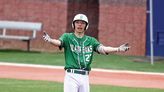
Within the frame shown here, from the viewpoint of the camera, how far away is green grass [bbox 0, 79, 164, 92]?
43.6ft

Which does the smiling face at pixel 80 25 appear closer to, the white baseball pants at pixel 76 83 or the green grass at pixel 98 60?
the white baseball pants at pixel 76 83

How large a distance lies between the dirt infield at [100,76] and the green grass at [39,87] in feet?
2.49

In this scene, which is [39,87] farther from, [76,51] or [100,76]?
[76,51]

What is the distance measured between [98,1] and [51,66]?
5868mm

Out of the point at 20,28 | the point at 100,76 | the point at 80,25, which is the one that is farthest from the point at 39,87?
the point at 20,28

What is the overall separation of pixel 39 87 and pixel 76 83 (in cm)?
557

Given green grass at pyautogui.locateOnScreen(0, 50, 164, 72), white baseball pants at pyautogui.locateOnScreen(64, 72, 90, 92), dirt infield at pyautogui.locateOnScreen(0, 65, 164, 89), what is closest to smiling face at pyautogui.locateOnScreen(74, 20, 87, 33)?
white baseball pants at pyautogui.locateOnScreen(64, 72, 90, 92)

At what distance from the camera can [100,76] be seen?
658 inches

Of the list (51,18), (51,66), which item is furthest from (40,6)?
(51,66)

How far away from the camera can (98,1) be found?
23.3 metres

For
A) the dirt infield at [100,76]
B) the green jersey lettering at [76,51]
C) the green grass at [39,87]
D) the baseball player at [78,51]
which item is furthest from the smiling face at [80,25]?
the dirt infield at [100,76]

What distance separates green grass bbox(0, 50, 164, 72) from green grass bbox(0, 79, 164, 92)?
3.96 m

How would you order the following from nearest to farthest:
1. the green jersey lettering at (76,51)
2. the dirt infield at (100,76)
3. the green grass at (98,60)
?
the green jersey lettering at (76,51) → the dirt infield at (100,76) → the green grass at (98,60)

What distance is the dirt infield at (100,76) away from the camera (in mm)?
15573
